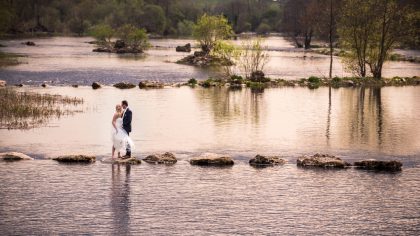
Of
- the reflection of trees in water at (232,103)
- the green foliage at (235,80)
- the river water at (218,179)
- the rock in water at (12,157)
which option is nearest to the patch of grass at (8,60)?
the green foliage at (235,80)

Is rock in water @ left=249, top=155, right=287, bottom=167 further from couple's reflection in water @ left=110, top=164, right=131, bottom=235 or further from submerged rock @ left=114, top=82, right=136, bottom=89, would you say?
submerged rock @ left=114, top=82, right=136, bottom=89

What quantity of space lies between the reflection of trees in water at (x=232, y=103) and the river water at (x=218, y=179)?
0.99 feet

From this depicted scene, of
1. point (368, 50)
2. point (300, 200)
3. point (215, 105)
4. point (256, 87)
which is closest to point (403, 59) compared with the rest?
point (368, 50)

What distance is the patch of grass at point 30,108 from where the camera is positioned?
1909 inches

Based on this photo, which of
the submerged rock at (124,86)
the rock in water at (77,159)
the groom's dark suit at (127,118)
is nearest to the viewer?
the groom's dark suit at (127,118)

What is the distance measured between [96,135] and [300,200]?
18.6 m

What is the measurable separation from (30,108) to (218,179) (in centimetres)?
2587

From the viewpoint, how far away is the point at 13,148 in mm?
38906

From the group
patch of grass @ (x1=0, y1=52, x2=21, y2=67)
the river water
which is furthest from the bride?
patch of grass @ (x1=0, y1=52, x2=21, y2=67)

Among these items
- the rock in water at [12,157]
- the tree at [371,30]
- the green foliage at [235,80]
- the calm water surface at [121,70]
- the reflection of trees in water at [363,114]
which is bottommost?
the rock in water at [12,157]

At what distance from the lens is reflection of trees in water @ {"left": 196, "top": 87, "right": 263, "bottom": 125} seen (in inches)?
2122

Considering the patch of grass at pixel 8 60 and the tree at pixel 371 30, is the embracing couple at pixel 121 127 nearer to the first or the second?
the tree at pixel 371 30

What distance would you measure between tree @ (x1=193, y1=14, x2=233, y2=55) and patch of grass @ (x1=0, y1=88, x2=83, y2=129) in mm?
63287

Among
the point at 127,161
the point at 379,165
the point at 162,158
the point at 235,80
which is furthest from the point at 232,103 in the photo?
the point at 379,165
